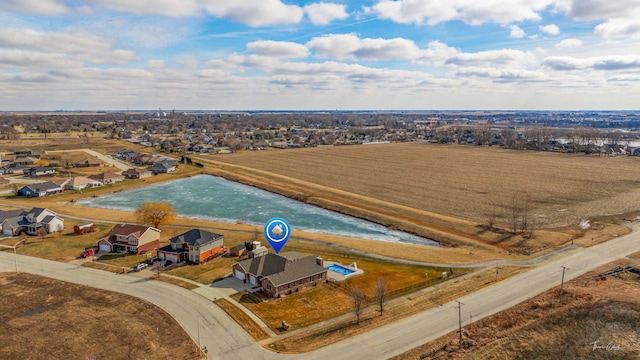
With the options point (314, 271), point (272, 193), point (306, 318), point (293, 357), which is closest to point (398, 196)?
point (272, 193)

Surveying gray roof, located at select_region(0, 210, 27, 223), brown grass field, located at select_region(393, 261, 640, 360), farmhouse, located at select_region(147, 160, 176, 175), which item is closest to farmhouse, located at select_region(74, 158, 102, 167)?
farmhouse, located at select_region(147, 160, 176, 175)

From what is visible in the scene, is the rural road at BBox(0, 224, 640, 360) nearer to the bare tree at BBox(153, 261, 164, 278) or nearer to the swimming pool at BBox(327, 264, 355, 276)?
the bare tree at BBox(153, 261, 164, 278)

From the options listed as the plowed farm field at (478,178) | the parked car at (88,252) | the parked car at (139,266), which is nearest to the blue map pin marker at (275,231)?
the parked car at (139,266)

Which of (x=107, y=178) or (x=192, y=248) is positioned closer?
(x=192, y=248)

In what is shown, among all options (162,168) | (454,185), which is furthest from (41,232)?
(454,185)

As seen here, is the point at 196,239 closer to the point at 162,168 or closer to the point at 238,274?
the point at 238,274

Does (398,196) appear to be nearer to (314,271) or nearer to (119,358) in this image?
(314,271)

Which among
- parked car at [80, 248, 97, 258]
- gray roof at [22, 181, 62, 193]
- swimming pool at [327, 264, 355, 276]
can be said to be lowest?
swimming pool at [327, 264, 355, 276]
